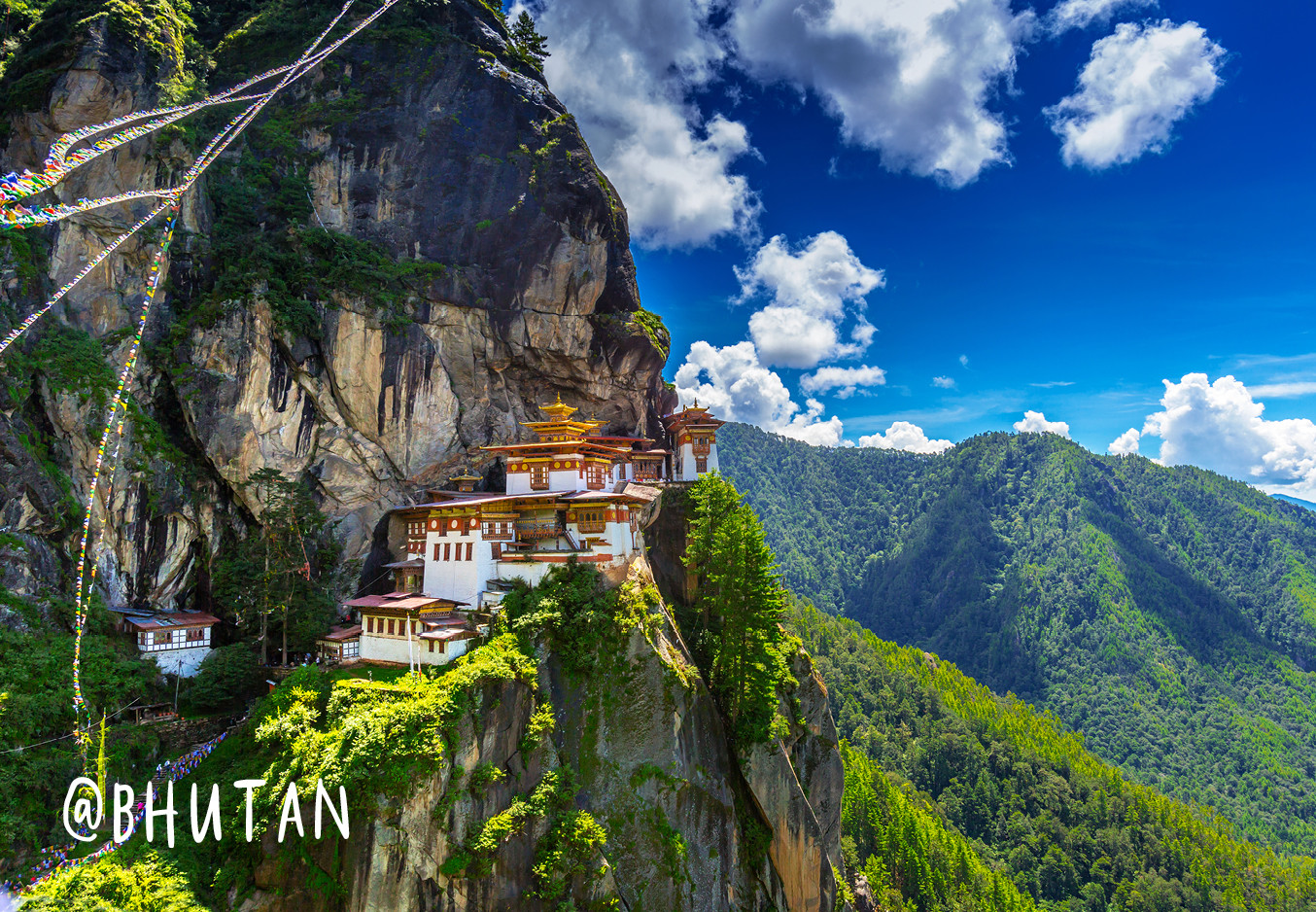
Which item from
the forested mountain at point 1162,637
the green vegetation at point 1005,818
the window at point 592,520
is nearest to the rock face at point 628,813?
the window at point 592,520

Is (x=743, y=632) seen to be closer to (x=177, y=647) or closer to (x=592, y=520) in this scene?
(x=592, y=520)

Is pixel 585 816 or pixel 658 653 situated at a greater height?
pixel 658 653

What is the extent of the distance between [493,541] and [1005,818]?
79.6m

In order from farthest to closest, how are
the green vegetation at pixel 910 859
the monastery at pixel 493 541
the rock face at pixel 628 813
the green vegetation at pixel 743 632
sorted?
the green vegetation at pixel 910 859
the green vegetation at pixel 743 632
the monastery at pixel 493 541
the rock face at pixel 628 813

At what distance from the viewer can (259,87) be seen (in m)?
42.5

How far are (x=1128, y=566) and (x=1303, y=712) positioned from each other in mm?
45280

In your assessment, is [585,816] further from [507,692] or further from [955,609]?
[955,609]

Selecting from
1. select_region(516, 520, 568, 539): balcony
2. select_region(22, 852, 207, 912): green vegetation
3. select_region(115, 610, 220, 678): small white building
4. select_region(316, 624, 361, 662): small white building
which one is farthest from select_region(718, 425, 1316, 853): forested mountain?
select_region(115, 610, 220, 678): small white building

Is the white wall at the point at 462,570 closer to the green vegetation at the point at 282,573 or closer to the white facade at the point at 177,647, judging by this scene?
the green vegetation at the point at 282,573

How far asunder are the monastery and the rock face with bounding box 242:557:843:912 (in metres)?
5.16

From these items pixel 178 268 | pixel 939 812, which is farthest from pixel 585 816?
pixel 939 812

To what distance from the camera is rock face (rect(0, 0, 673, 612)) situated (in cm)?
3112

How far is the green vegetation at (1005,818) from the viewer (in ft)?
194

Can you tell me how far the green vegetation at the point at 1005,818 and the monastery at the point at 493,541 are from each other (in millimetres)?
41829
